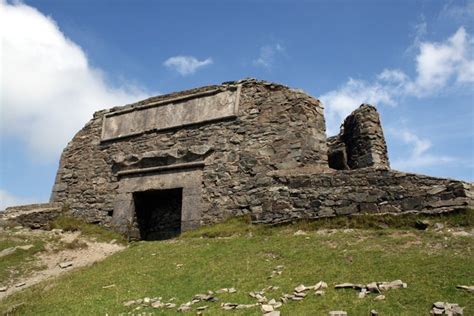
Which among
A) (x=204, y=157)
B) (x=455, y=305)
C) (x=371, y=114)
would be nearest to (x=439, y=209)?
(x=455, y=305)

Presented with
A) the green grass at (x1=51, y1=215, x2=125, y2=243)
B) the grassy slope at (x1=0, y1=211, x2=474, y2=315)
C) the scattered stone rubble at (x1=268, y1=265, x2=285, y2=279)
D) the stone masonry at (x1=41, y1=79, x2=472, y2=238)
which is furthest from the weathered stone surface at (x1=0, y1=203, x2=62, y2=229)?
the scattered stone rubble at (x1=268, y1=265, x2=285, y2=279)

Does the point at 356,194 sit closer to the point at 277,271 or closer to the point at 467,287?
the point at 277,271

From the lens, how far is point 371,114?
12406mm

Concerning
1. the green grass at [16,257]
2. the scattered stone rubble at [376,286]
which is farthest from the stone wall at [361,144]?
the green grass at [16,257]

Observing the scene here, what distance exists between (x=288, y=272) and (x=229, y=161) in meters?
5.37

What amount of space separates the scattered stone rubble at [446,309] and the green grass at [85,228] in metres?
8.95

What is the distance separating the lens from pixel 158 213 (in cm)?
1227

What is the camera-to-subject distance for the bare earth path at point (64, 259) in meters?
8.18

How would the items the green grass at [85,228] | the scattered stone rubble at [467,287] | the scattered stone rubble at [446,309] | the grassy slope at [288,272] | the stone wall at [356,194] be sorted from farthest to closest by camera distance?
the green grass at [85,228] → the stone wall at [356,194] → the grassy slope at [288,272] → the scattered stone rubble at [467,287] → the scattered stone rubble at [446,309]

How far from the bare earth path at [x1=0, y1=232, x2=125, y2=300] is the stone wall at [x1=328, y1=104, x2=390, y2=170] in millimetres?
7303

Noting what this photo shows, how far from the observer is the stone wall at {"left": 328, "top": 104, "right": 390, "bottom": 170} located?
39.5 feet

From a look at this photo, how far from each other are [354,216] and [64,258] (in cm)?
691

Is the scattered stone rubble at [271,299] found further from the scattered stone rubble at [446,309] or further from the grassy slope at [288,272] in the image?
the grassy slope at [288,272]

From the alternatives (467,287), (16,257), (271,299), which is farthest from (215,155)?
(467,287)
